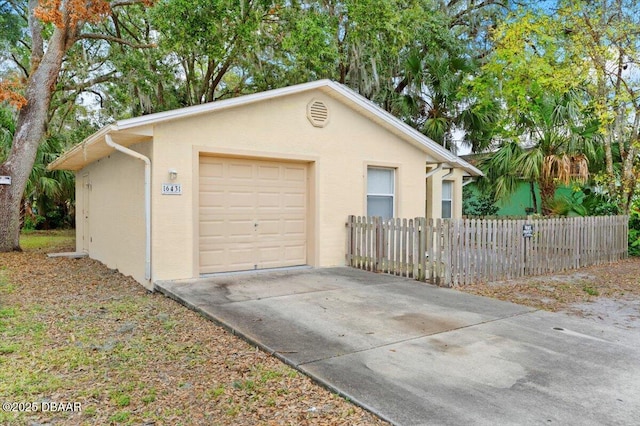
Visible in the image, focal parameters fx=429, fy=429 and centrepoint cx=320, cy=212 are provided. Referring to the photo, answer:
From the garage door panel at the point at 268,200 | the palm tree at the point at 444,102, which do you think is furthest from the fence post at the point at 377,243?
the palm tree at the point at 444,102

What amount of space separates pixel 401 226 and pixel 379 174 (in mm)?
2253

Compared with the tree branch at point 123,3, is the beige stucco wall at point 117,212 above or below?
below

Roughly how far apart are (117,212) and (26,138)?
5.15 meters

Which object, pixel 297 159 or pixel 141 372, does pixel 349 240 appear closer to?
pixel 297 159

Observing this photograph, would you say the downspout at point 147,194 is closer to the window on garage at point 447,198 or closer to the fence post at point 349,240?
the fence post at point 349,240

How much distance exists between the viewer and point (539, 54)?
13742 millimetres

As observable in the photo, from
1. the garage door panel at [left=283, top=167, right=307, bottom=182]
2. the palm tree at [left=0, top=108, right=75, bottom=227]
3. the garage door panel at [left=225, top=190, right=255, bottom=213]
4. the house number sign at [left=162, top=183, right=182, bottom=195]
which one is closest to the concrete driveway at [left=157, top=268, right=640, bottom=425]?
the house number sign at [left=162, top=183, right=182, bottom=195]

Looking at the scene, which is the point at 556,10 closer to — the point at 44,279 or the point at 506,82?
the point at 506,82

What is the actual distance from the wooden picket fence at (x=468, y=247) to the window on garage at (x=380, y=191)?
909 mm

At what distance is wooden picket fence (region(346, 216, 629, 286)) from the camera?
7.57m

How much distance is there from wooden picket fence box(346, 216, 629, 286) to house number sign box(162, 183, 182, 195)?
3701mm

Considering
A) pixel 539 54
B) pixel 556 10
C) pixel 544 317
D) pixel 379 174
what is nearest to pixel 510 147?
pixel 539 54

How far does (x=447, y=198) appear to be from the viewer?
13.6 meters

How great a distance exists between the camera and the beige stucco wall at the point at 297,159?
7.35 metres
